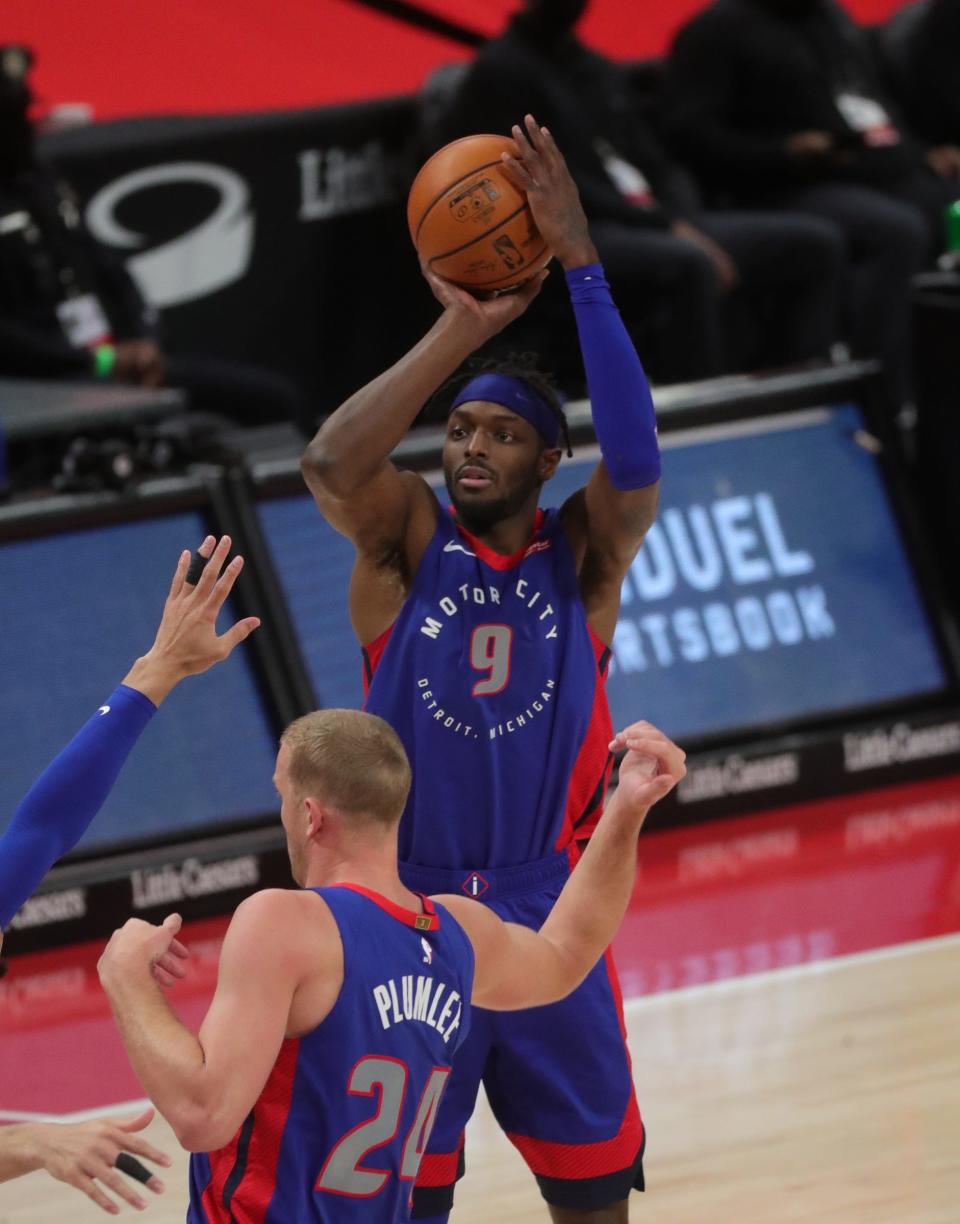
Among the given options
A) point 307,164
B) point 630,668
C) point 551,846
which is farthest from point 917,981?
point 307,164

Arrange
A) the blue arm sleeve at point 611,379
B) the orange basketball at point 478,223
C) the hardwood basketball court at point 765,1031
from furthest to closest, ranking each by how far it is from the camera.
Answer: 1. the hardwood basketball court at point 765,1031
2. the orange basketball at point 478,223
3. the blue arm sleeve at point 611,379

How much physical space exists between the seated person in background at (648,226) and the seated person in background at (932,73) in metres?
1.54

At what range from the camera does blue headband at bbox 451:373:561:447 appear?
14.8ft

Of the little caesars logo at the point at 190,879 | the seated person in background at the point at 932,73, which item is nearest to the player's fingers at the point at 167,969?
the little caesars logo at the point at 190,879

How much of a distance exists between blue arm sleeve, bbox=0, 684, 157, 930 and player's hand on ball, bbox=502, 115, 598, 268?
1.32m

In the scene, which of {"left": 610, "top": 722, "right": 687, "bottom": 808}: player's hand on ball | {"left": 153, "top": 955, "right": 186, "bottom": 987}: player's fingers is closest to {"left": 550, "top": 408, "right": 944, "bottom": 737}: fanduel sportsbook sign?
{"left": 610, "top": 722, "right": 687, "bottom": 808}: player's hand on ball

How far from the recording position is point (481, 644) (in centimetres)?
443

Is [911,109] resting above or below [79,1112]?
below

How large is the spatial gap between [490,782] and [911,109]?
8.04 m

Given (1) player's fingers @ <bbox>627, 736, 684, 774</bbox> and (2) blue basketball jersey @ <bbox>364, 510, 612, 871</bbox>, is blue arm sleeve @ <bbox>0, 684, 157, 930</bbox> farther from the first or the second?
(2) blue basketball jersey @ <bbox>364, 510, 612, 871</bbox>

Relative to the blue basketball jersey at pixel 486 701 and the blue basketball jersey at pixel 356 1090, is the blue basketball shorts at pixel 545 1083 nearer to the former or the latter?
the blue basketball jersey at pixel 486 701

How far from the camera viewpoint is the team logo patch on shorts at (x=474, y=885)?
4.38 metres

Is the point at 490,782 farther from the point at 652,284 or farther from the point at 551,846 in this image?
the point at 652,284

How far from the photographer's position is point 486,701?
441 centimetres
